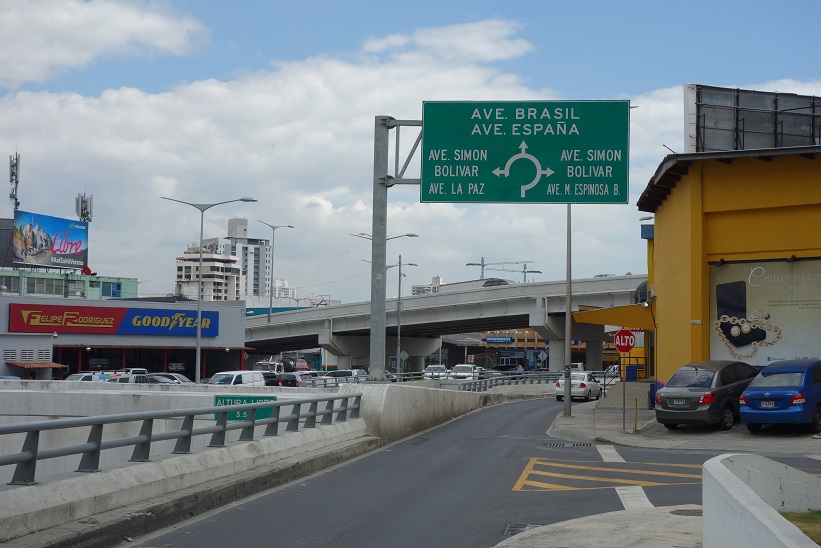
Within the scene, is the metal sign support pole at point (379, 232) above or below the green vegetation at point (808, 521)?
above

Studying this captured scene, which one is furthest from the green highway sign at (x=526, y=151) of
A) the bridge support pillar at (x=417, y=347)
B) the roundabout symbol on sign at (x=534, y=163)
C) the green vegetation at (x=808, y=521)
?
the bridge support pillar at (x=417, y=347)

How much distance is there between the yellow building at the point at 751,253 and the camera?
2481cm

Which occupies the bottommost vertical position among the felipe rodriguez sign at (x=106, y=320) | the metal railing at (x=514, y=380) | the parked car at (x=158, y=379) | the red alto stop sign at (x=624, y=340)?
the metal railing at (x=514, y=380)

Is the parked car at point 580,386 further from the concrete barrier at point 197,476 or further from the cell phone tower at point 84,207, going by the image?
the cell phone tower at point 84,207

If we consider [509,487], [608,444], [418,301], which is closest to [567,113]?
[608,444]

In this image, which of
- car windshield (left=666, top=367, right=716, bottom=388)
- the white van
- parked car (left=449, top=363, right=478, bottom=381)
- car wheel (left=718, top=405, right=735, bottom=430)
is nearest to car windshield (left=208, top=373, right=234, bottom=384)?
the white van

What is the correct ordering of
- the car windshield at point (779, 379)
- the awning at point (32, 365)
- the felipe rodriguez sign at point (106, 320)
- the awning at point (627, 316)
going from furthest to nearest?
1. the felipe rodriguez sign at point (106, 320)
2. the awning at point (32, 365)
3. the awning at point (627, 316)
4. the car windshield at point (779, 379)

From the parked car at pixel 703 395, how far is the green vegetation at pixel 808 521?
1449 cm

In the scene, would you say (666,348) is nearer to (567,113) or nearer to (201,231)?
(567,113)

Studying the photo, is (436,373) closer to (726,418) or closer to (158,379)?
(158,379)

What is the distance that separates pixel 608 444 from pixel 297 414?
9316mm

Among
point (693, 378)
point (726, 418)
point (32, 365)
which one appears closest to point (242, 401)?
point (693, 378)

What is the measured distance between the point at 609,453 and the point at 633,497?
730 cm

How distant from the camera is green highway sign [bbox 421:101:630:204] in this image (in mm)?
20594
